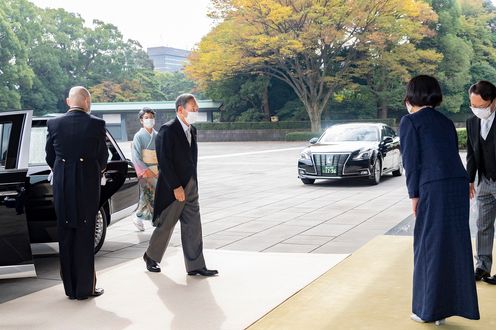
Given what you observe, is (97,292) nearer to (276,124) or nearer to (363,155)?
(363,155)

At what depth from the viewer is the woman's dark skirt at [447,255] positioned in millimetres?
3842

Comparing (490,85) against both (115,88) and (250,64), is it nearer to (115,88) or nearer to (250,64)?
(250,64)

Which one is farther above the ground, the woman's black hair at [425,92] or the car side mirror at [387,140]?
the woman's black hair at [425,92]

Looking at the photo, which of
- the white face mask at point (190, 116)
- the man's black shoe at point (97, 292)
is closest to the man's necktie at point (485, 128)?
the white face mask at point (190, 116)

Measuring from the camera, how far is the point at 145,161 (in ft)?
25.9

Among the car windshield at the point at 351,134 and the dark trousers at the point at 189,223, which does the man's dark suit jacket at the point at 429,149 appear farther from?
the car windshield at the point at 351,134

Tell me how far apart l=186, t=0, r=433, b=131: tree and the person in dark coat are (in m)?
31.8

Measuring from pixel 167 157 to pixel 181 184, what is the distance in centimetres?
29

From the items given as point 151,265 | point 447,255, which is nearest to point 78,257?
point 151,265

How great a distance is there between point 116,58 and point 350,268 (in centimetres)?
5816

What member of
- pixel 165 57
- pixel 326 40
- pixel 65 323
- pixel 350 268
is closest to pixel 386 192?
pixel 350 268

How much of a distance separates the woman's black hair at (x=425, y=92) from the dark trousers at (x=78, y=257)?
2.78m

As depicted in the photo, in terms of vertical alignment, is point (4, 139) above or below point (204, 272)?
above

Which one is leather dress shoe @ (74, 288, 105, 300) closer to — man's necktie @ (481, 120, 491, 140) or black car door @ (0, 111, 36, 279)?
black car door @ (0, 111, 36, 279)
